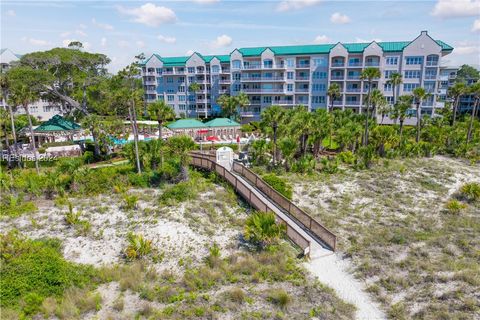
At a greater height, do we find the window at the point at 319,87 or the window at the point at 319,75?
the window at the point at 319,75

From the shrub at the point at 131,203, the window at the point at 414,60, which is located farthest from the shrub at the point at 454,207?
the window at the point at 414,60

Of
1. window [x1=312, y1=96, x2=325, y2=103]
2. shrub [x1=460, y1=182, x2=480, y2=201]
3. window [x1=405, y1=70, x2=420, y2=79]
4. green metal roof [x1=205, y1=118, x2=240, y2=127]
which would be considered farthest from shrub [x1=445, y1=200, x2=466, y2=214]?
window [x1=312, y1=96, x2=325, y2=103]

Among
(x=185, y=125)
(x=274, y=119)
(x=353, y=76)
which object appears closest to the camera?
(x=274, y=119)

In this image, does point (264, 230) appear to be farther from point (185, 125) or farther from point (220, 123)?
point (220, 123)

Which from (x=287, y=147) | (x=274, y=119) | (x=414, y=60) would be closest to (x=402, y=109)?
(x=287, y=147)

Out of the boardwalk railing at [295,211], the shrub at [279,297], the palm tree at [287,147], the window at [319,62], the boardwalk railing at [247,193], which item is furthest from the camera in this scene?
the window at [319,62]

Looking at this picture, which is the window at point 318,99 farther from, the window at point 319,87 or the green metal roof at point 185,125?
the green metal roof at point 185,125

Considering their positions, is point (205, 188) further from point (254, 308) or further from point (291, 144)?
point (254, 308)
